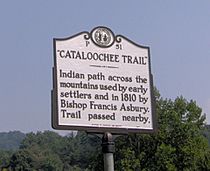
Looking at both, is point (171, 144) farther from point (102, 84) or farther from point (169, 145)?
point (102, 84)

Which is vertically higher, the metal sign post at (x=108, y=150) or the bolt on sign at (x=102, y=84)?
the bolt on sign at (x=102, y=84)

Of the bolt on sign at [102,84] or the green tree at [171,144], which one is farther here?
the green tree at [171,144]

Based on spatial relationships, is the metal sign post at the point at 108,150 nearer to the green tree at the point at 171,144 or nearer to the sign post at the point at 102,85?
the sign post at the point at 102,85

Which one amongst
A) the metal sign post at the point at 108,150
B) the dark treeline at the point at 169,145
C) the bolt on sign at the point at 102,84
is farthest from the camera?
the dark treeline at the point at 169,145

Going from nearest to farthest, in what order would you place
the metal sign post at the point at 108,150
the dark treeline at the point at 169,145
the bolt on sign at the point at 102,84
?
the bolt on sign at the point at 102,84 < the metal sign post at the point at 108,150 < the dark treeline at the point at 169,145

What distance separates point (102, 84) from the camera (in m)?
9.34

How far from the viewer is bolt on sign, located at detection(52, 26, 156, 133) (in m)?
9.06

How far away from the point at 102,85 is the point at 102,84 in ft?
0.05

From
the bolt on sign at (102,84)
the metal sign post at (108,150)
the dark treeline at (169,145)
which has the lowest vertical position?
the metal sign post at (108,150)

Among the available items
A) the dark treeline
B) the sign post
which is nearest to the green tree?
the dark treeline

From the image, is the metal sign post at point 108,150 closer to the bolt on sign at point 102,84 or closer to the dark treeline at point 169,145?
the bolt on sign at point 102,84

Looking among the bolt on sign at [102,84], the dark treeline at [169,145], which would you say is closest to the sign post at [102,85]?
the bolt on sign at [102,84]

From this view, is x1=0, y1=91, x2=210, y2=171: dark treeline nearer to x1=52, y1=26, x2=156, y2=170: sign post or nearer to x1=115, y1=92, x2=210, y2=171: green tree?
x1=115, y1=92, x2=210, y2=171: green tree

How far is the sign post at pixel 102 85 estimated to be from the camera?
9062 mm
